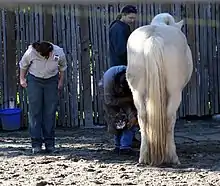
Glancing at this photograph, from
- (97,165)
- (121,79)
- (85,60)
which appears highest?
(85,60)

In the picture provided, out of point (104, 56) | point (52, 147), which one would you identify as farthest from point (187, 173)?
point (104, 56)

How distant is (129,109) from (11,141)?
87.8 inches

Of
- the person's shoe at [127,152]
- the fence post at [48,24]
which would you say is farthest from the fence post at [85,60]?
the person's shoe at [127,152]

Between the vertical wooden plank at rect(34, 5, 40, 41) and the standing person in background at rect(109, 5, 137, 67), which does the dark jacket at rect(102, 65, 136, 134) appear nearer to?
the standing person in background at rect(109, 5, 137, 67)

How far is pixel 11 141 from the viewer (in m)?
7.81

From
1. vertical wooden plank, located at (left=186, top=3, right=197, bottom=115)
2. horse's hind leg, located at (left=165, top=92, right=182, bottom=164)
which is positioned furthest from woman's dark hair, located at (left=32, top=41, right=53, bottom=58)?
vertical wooden plank, located at (left=186, top=3, right=197, bottom=115)

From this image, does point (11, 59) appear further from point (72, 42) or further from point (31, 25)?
point (72, 42)

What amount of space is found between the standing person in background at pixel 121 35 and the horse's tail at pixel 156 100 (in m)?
1.21

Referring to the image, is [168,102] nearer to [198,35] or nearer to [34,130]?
[34,130]

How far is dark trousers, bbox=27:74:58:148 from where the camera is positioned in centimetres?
653

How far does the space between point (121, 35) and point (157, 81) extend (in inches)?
55.6

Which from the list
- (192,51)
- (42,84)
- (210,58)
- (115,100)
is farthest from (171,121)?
(210,58)

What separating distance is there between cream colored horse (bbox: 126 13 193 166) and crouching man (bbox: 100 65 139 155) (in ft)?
1.46

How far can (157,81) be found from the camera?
541cm
